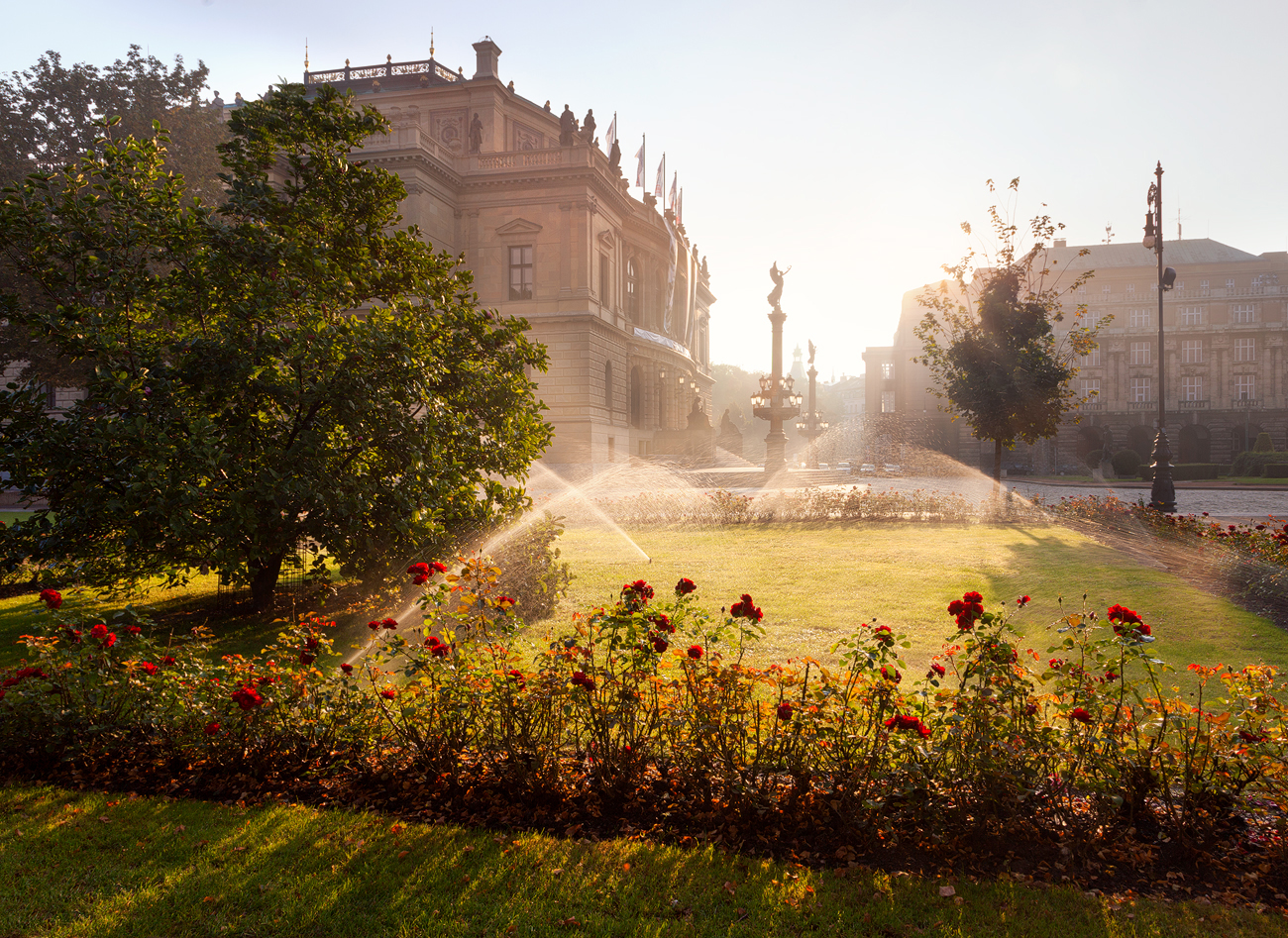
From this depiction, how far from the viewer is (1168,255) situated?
191 feet

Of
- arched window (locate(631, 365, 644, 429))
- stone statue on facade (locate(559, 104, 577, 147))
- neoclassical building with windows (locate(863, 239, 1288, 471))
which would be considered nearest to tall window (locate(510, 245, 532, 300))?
stone statue on facade (locate(559, 104, 577, 147))

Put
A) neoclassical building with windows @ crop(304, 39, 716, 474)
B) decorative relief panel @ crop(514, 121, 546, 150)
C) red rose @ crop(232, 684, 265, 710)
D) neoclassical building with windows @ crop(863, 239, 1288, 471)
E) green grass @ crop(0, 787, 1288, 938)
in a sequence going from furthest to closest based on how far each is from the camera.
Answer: neoclassical building with windows @ crop(863, 239, 1288, 471) → decorative relief panel @ crop(514, 121, 546, 150) → neoclassical building with windows @ crop(304, 39, 716, 474) → red rose @ crop(232, 684, 265, 710) → green grass @ crop(0, 787, 1288, 938)

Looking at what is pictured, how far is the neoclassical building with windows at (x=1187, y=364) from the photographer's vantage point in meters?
52.5

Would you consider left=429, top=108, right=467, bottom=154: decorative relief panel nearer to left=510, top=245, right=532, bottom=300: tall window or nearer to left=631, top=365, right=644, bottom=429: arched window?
left=510, top=245, right=532, bottom=300: tall window

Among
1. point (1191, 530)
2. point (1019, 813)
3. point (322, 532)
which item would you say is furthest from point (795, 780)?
point (1191, 530)

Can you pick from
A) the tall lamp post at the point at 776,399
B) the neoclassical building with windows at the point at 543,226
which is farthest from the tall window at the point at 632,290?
the tall lamp post at the point at 776,399

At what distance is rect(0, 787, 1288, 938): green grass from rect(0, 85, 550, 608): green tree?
8.14 ft

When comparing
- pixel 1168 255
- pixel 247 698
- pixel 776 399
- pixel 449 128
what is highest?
pixel 449 128

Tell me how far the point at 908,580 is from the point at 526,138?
139ft

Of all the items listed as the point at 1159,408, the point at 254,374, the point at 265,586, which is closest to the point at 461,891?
the point at 254,374

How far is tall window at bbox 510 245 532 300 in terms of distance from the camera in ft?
123

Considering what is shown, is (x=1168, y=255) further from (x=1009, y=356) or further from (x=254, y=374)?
(x=254, y=374)

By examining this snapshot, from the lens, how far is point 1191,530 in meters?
12.3

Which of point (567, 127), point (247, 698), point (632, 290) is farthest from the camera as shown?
point (632, 290)
